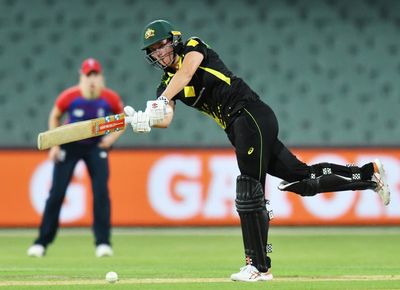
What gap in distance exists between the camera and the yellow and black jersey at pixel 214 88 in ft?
19.0

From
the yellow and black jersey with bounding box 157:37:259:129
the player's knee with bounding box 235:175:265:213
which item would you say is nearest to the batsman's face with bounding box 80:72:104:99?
the yellow and black jersey with bounding box 157:37:259:129

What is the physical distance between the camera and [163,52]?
5777mm

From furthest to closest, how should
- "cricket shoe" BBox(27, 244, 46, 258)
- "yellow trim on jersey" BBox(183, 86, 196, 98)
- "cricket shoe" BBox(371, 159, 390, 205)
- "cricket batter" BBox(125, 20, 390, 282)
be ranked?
"cricket shoe" BBox(27, 244, 46, 258)
"cricket shoe" BBox(371, 159, 390, 205)
"yellow trim on jersey" BBox(183, 86, 196, 98)
"cricket batter" BBox(125, 20, 390, 282)

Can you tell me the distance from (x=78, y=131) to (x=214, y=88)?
0.86m

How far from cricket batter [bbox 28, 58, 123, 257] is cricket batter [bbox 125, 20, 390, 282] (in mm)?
2404

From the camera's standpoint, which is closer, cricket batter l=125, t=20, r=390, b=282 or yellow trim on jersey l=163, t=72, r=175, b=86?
cricket batter l=125, t=20, r=390, b=282

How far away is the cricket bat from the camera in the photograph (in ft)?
18.9

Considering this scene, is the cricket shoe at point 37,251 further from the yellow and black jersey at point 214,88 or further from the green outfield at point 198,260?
the yellow and black jersey at point 214,88

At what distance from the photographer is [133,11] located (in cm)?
1252

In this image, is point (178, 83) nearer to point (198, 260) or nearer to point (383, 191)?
point (383, 191)

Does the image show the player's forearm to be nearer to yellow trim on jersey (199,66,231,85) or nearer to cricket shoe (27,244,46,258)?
yellow trim on jersey (199,66,231,85)

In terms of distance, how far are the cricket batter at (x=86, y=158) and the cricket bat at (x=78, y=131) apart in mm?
2378

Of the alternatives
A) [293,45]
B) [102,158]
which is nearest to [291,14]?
[293,45]

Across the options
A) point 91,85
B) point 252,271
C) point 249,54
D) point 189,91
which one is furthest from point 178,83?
point 249,54
